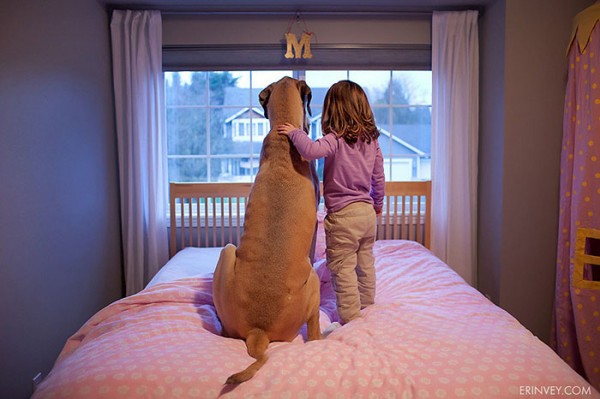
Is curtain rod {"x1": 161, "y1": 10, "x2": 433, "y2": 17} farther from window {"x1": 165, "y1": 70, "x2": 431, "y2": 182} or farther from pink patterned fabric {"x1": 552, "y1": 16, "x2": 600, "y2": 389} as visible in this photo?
pink patterned fabric {"x1": 552, "y1": 16, "x2": 600, "y2": 389}

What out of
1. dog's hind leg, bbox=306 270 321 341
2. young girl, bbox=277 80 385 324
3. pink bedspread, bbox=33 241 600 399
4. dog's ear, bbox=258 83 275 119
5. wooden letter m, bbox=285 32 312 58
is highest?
wooden letter m, bbox=285 32 312 58

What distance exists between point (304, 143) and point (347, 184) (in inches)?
14.6

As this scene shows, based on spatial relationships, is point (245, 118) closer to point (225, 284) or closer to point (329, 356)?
point (225, 284)

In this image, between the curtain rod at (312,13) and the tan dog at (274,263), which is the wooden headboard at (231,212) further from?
the tan dog at (274,263)

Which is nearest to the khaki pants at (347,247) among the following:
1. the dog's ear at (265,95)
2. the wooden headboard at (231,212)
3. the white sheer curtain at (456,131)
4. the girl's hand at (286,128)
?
the girl's hand at (286,128)

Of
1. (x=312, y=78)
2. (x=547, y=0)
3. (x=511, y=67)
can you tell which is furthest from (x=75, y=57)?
(x=547, y=0)

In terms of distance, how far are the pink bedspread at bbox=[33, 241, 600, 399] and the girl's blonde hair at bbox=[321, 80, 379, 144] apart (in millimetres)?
768

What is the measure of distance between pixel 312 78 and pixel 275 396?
9.09 ft

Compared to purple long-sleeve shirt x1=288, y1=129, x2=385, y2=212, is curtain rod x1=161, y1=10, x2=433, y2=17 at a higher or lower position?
higher

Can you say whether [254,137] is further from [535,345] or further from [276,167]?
[535,345]

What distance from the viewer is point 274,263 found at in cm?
165

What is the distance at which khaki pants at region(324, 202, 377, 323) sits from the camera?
6.49 feet

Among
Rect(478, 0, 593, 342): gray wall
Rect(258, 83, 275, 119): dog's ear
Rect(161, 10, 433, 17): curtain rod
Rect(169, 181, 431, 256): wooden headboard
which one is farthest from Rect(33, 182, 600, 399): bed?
Rect(161, 10, 433, 17): curtain rod

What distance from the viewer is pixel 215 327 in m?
1.86
